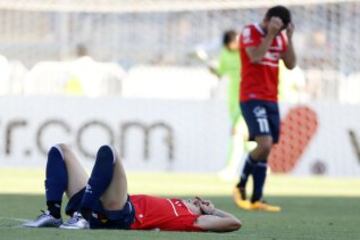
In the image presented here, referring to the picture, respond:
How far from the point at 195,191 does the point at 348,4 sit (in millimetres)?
9922

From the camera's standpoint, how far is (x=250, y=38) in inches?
512

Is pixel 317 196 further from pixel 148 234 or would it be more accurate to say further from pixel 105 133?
pixel 148 234

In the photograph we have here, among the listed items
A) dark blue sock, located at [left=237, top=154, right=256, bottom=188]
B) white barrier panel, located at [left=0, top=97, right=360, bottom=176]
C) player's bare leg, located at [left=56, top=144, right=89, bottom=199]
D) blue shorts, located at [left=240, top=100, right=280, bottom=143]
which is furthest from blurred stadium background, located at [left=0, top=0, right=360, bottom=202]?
player's bare leg, located at [left=56, top=144, right=89, bottom=199]

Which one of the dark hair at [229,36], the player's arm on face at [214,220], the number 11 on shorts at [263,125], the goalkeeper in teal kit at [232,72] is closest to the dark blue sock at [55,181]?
the player's arm on face at [214,220]

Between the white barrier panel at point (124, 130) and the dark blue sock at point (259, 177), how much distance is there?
8573 mm

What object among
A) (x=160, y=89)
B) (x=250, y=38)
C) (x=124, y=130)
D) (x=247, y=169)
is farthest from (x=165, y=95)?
(x=250, y=38)

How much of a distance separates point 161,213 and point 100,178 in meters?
0.55

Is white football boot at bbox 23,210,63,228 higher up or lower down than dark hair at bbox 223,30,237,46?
lower down

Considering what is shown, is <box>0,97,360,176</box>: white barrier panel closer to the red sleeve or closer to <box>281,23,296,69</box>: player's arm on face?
<box>281,23,296,69</box>: player's arm on face

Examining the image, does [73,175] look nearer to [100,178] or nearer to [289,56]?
[100,178]

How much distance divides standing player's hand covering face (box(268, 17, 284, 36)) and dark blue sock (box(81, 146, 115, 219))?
14.7ft

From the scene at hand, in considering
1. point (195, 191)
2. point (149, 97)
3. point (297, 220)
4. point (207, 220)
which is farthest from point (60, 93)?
point (207, 220)

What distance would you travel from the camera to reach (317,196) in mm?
16234

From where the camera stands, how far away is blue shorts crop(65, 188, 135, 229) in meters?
8.67
